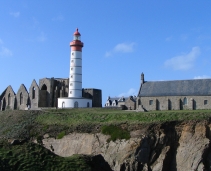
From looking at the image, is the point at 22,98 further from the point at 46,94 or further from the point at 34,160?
the point at 34,160

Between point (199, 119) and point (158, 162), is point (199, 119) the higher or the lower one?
the higher one

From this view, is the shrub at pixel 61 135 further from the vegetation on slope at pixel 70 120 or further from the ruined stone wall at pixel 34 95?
the ruined stone wall at pixel 34 95

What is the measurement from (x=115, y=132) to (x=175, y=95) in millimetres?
14848

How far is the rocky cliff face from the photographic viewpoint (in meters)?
29.3

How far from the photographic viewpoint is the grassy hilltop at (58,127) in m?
17.9

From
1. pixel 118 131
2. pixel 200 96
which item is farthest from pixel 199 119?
pixel 200 96

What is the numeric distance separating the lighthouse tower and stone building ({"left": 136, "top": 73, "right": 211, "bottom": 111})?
29.1ft

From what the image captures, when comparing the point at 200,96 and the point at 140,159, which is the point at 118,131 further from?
the point at 200,96

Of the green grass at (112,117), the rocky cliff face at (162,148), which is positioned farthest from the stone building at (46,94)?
the rocky cliff face at (162,148)

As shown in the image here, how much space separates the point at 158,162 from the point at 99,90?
2433cm

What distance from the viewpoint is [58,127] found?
36125mm

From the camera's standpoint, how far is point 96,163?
19.2m

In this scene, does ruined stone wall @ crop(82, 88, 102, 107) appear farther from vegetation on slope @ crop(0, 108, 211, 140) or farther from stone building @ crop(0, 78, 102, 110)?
vegetation on slope @ crop(0, 108, 211, 140)

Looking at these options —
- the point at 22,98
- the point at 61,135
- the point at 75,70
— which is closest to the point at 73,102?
the point at 75,70
